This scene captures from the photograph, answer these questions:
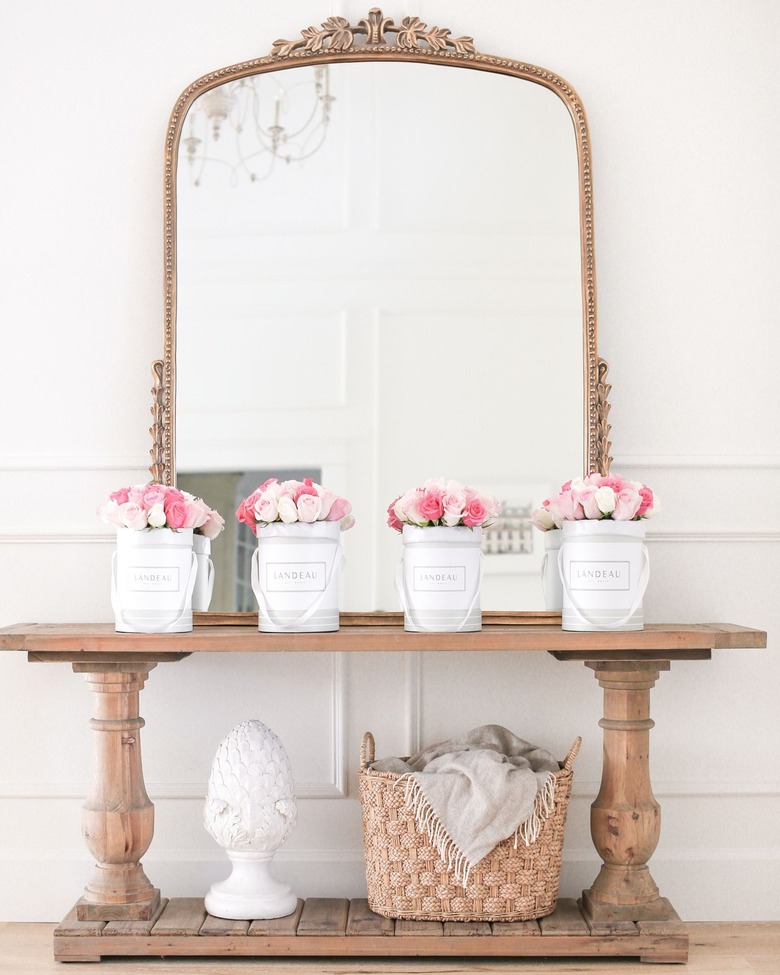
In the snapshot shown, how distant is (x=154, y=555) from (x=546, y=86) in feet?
4.39

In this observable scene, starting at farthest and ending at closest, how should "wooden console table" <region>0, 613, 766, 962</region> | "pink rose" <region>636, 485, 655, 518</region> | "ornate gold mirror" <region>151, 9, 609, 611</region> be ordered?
"ornate gold mirror" <region>151, 9, 609, 611</region> → "pink rose" <region>636, 485, 655, 518</region> → "wooden console table" <region>0, 613, 766, 962</region>

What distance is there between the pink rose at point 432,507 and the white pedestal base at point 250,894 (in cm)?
76

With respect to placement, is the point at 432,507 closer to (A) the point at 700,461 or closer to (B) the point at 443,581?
(B) the point at 443,581

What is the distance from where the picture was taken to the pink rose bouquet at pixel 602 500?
2008 mm

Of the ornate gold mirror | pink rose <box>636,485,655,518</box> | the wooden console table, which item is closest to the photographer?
the wooden console table

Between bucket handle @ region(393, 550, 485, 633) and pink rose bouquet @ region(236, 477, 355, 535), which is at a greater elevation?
pink rose bouquet @ region(236, 477, 355, 535)

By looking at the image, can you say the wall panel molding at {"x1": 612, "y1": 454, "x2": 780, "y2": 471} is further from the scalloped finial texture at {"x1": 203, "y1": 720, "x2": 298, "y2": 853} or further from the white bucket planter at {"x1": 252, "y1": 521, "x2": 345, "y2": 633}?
the scalloped finial texture at {"x1": 203, "y1": 720, "x2": 298, "y2": 853}

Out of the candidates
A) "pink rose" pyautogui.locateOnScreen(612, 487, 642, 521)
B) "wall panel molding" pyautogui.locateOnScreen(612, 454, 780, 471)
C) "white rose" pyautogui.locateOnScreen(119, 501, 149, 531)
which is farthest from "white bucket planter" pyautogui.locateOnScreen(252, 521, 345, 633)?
"wall panel molding" pyautogui.locateOnScreen(612, 454, 780, 471)

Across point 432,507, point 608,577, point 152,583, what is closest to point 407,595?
point 432,507

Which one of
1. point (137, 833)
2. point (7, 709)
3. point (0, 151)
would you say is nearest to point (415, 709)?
point (137, 833)

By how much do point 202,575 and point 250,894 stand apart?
65 centimetres

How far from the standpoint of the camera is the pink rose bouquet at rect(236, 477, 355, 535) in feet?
6.54

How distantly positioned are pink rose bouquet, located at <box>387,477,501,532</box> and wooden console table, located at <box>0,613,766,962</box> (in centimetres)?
22

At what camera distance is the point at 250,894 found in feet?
6.84
